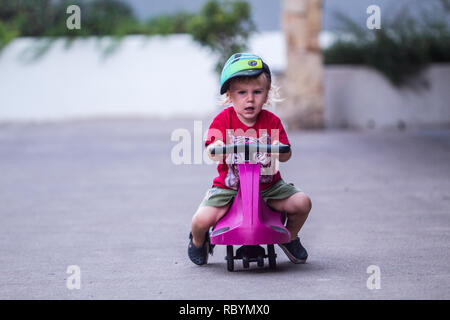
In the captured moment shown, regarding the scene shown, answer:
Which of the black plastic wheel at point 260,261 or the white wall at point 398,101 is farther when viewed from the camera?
the white wall at point 398,101

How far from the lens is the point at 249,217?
5504mm

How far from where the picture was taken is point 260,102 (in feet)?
18.6

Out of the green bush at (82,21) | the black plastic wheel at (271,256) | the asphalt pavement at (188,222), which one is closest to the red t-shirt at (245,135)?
the black plastic wheel at (271,256)

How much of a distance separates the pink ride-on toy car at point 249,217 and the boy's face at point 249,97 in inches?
11.8

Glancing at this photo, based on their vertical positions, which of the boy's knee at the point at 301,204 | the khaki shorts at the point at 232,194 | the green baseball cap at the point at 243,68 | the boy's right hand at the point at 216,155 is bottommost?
the boy's knee at the point at 301,204

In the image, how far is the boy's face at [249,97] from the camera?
564cm

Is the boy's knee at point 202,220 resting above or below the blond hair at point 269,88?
below

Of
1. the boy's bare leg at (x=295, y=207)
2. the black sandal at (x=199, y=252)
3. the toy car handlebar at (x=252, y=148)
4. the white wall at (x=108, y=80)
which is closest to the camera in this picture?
the toy car handlebar at (x=252, y=148)

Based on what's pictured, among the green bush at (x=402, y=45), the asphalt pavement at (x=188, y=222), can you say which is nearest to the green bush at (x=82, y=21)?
the green bush at (x=402, y=45)

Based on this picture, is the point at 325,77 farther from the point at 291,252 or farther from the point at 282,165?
the point at 291,252

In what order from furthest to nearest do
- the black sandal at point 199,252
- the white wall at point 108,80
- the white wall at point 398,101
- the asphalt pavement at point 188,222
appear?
the white wall at point 108,80, the white wall at point 398,101, the black sandal at point 199,252, the asphalt pavement at point 188,222

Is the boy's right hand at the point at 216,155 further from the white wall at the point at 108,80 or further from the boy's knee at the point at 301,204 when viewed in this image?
the white wall at the point at 108,80

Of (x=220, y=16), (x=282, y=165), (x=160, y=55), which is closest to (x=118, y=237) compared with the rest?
(x=282, y=165)

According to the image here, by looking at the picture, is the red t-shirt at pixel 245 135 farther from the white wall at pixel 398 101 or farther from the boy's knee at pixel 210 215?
the white wall at pixel 398 101
